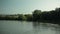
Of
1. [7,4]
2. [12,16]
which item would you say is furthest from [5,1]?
[12,16]

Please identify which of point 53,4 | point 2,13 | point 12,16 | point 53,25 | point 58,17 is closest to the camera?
point 12,16

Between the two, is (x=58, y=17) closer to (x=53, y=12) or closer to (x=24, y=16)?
(x=53, y=12)

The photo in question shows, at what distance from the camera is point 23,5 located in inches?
163

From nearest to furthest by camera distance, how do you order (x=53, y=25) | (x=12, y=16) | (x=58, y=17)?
(x=12, y=16) → (x=58, y=17) → (x=53, y=25)

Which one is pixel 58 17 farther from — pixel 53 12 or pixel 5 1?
pixel 5 1

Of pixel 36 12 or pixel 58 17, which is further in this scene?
pixel 58 17

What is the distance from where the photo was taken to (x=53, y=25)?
6059mm

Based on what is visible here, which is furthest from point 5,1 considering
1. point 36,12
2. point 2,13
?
point 36,12

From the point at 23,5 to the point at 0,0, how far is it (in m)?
0.80

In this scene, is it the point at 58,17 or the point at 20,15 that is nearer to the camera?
the point at 20,15

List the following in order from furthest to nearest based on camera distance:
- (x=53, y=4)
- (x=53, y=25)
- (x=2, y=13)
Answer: (x=53, y=25) < (x=53, y=4) < (x=2, y=13)

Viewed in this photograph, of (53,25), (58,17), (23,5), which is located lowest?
(53,25)

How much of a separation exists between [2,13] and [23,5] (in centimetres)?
77

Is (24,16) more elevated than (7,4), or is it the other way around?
(7,4)
